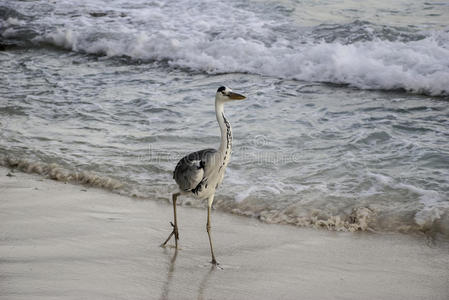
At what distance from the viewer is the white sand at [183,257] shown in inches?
149

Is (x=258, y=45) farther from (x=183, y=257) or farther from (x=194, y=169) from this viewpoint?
(x=183, y=257)

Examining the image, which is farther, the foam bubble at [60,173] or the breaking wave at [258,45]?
the breaking wave at [258,45]

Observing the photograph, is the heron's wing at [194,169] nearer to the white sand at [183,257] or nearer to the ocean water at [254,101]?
the white sand at [183,257]

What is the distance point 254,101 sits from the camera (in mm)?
9289

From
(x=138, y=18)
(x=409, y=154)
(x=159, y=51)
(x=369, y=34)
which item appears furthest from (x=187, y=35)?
(x=409, y=154)

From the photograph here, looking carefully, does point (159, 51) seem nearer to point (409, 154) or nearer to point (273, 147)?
point (273, 147)

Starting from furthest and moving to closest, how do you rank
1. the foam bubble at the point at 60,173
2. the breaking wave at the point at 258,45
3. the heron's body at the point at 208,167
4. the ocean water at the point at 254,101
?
the breaking wave at the point at 258,45 → the foam bubble at the point at 60,173 → the ocean water at the point at 254,101 → the heron's body at the point at 208,167

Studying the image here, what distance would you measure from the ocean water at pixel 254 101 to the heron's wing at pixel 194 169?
1119 mm

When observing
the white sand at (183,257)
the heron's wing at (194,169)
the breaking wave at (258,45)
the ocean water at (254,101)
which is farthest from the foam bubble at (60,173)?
the breaking wave at (258,45)

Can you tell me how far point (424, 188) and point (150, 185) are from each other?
2892 millimetres

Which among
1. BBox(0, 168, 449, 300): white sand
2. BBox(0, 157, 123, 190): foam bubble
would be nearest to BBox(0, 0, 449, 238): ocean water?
BBox(0, 157, 123, 190): foam bubble

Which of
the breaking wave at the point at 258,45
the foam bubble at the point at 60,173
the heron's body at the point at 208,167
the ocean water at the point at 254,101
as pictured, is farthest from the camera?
the breaking wave at the point at 258,45

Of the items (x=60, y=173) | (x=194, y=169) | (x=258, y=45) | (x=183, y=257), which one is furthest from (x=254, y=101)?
(x=183, y=257)

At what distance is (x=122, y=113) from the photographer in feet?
28.3
